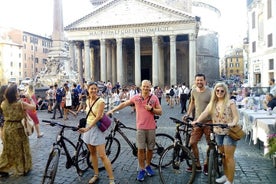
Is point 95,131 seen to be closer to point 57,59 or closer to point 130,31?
point 57,59

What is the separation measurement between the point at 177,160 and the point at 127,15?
33665 millimetres

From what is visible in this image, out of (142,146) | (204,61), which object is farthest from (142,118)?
(204,61)

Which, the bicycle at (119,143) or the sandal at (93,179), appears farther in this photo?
the bicycle at (119,143)

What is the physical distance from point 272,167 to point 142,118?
2689mm

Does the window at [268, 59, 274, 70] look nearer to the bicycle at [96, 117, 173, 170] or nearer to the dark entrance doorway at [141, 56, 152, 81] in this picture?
the bicycle at [96, 117, 173, 170]

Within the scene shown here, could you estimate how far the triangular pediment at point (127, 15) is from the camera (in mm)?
34844

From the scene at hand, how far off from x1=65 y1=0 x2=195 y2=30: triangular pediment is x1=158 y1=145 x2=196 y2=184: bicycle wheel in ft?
101

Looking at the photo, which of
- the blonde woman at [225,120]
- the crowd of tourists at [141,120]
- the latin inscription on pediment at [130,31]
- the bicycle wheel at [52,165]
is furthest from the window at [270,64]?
the bicycle wheel at [52,165]

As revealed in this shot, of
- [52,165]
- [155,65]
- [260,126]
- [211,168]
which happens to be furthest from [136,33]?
[211,168]

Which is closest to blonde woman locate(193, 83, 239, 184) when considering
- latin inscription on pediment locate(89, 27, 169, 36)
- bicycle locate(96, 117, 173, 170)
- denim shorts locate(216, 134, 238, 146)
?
denim shorts locate(216, 134, 238, 146)

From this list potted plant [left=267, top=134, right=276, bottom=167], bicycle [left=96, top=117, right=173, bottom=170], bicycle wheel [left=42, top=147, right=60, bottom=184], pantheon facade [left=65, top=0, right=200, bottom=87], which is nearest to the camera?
bicycle wheel [left=42, top=147, right=60, bottom=184]

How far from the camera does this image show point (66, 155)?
15.7 ft

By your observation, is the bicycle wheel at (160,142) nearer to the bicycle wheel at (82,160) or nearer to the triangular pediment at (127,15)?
the bicycle wheel at (82,160)

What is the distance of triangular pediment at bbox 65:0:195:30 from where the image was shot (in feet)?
114
